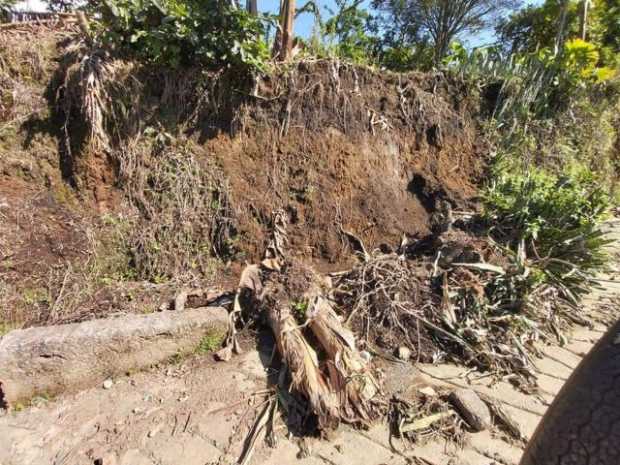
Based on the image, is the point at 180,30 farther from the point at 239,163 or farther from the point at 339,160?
the point at 339,160

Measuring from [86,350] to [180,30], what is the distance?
9.18 feet

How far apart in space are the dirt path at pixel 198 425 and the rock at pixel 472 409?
0.06 meters

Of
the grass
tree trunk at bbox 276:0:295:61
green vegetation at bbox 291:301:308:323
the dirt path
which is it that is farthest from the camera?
tree trunk at bbox 276:0:295:61

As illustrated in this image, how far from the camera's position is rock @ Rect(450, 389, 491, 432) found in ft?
6.33

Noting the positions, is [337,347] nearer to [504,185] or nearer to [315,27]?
[504,185]

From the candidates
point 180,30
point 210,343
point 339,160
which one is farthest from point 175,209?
point 339,160

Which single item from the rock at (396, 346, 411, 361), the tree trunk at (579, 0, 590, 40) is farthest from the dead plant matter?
the tree trunk at (579, 0, 590, 40)

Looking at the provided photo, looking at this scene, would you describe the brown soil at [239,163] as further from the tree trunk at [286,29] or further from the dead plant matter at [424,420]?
the dead plant matter at [424,420]

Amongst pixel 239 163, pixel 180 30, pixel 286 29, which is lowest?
pixel 239 163

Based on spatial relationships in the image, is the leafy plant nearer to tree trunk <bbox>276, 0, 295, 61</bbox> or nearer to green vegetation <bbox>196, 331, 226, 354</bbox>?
green vegetation <bbox>196, 331, 226, 354</bbox>

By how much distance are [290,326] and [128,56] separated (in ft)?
9.95

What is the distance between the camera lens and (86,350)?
2.09 meters

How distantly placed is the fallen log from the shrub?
2.48 metres

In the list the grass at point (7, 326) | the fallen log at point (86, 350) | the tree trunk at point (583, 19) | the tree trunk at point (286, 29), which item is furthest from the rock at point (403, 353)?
the tree trunk at point (583, 19)
